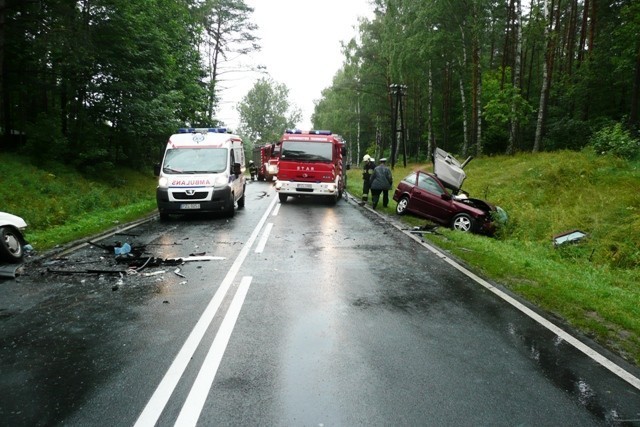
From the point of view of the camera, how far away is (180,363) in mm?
3951

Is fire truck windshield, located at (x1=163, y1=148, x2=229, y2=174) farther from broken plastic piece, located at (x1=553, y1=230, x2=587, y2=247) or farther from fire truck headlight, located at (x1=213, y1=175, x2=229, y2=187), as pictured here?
broken plastic piece, located at (x1=553, y1=230, x2=587, y2=247)

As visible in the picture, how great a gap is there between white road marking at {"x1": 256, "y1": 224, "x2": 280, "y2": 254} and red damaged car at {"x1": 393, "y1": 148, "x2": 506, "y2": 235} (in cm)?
490

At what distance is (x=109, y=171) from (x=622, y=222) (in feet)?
72.1

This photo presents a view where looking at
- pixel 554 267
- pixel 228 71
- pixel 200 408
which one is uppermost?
pixel 228 71

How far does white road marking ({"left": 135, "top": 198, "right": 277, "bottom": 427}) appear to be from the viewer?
3148 mm

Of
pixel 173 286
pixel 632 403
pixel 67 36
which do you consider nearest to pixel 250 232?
pixel 173 286

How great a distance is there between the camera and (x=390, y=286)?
6.60 m

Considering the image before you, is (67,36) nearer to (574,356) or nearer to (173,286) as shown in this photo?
(173,286)

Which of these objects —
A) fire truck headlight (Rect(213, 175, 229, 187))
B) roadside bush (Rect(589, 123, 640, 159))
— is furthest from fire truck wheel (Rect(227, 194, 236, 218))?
roadside bush (Rect(589, 123, 640, 159))

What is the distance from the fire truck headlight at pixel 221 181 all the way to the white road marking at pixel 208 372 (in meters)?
7.81

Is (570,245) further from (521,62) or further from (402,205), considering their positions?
(521,62)

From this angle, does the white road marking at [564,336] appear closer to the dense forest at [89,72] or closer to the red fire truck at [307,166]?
the red fire truck at [307,166]

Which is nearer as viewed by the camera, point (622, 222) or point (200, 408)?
point (200, 408)

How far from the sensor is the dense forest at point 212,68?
1809 cm
